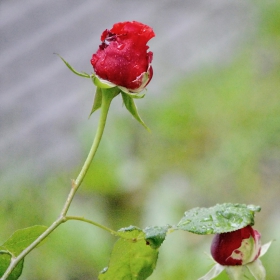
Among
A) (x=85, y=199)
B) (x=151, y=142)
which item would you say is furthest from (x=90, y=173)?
(x=151, y=142)

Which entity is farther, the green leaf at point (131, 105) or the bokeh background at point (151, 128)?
the bokeh background at point (151, 128)

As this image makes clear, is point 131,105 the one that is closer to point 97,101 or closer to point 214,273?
point 97,101

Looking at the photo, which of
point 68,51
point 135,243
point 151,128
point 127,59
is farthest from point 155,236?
point 68,51

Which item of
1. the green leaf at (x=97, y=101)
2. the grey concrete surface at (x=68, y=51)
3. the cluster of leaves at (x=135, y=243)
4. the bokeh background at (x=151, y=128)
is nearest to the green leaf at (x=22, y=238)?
the cluster of leaves at (x=135, y=243)

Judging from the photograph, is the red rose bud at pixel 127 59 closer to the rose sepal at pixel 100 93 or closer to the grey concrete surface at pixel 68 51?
the rose sepal at pixel 100 93

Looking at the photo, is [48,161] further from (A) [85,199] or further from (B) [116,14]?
(B) [116,14]

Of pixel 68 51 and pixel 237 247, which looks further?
pixel 68 51
